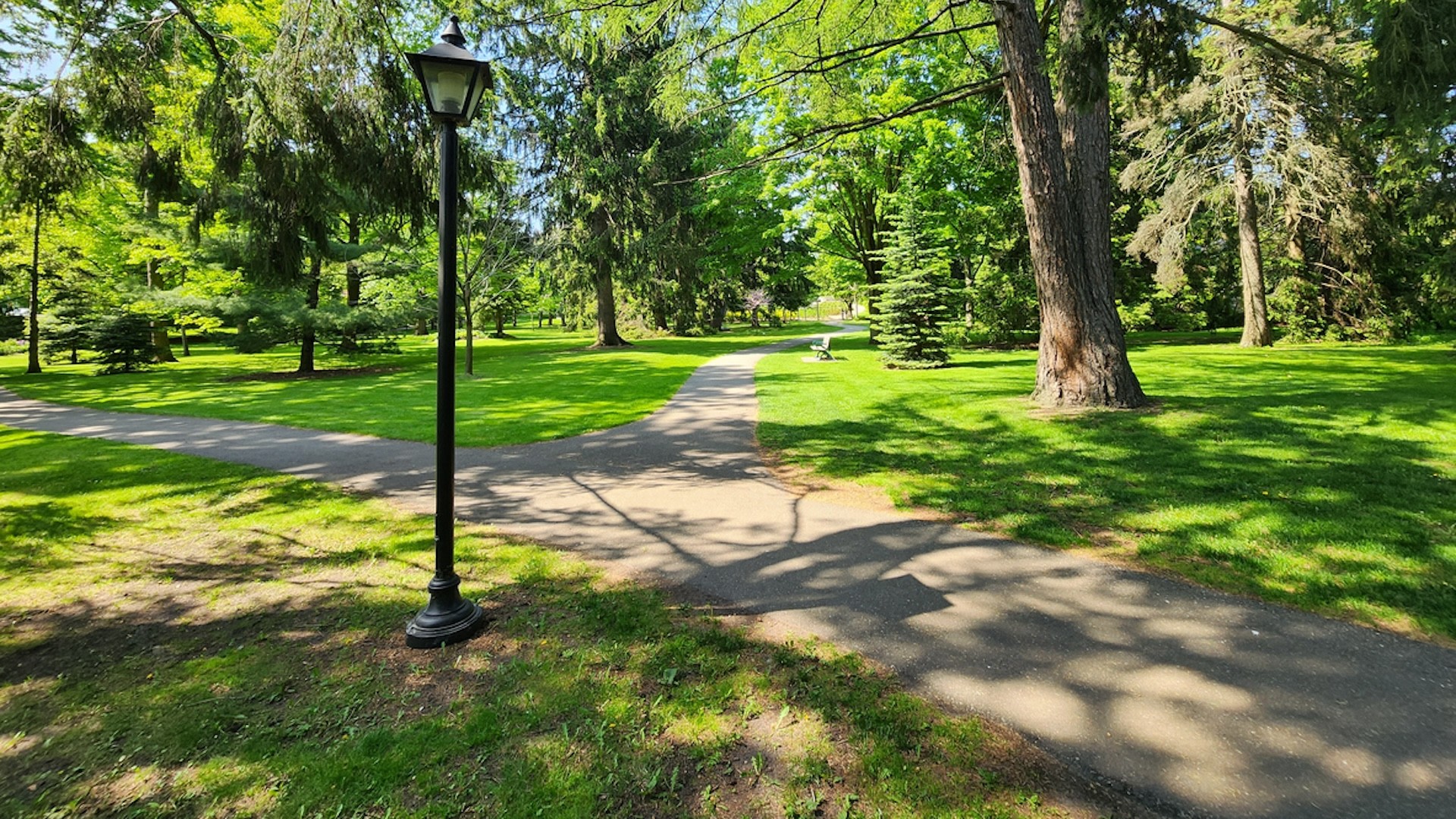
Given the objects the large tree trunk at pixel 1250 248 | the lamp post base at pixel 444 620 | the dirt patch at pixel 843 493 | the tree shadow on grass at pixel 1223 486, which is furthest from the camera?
the large tree trunk at pixel 1250 248

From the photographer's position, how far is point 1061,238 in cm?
782

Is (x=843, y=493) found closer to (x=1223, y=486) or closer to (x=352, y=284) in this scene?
(x=1223, y=486)

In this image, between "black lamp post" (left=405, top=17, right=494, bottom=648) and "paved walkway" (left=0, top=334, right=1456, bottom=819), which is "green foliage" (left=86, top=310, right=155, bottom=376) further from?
"black lamp post" (left=405, top=17, right=494, bottom=648)

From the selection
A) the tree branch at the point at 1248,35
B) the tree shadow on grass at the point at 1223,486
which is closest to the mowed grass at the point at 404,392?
the tree shadow on grass at the point at 1223,486

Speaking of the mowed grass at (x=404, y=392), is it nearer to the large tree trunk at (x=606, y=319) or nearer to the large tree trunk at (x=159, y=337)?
the large tree trunk at (x=159, y=337)

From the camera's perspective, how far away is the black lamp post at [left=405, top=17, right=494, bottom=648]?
10.4 ft

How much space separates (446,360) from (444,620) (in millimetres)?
1480

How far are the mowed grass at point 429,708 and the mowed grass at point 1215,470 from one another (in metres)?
2.65

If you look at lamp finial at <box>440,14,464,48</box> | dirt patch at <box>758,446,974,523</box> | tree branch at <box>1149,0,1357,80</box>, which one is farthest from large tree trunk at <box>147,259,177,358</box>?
tree branch at <box>1149,0,1357,80</box>

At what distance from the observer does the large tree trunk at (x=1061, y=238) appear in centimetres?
771

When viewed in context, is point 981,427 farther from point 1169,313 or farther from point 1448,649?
point 1169,313

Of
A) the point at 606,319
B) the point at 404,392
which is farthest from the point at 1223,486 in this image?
the point at 606,319

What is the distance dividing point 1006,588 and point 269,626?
4.47m

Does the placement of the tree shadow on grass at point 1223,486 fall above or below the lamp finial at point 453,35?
below
